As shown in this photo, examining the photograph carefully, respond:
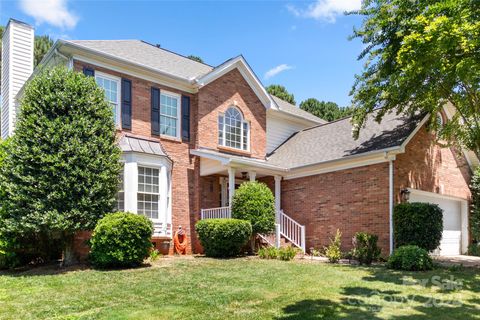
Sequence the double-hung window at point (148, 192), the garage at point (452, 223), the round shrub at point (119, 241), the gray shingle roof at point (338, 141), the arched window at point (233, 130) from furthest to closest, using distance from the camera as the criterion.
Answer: the arched window at point (233, 130) < the garage at point (452, 223) < the gray shingle roof at point (338, 141) < the double-hung window at point (148, 192) < the round shrub at point (119, 241)

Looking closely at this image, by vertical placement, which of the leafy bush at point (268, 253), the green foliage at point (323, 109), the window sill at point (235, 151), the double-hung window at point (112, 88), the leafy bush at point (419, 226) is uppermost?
the green foliage at point (323, 109)

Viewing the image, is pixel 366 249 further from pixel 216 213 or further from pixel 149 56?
pixel 149 56

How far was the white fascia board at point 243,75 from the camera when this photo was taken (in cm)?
1556

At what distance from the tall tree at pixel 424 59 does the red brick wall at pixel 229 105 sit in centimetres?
487

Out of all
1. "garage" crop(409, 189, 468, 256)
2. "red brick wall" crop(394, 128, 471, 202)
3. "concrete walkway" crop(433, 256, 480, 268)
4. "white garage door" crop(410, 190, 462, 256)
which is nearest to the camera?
"concrete walkway" crop(433, 256, 480, 268)

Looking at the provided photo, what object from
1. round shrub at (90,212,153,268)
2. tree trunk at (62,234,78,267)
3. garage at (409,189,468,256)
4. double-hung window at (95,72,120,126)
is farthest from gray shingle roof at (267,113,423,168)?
tree trunk at (62,234,78,267)

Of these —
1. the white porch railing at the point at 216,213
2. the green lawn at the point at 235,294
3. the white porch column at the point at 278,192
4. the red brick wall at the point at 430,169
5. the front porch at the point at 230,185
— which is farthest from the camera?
the white porch column at the point at 278,192

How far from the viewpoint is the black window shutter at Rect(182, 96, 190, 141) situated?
1512 cm

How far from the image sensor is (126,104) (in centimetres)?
1367

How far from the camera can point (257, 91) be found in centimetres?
1756

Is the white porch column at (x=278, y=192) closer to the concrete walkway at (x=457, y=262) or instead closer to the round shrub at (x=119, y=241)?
the concrete walkway at (x=457, y=262)

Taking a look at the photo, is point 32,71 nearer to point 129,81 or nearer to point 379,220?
point 129,81

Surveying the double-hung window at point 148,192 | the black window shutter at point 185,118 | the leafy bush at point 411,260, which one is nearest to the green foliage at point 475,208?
the leafy bush at point 411,260

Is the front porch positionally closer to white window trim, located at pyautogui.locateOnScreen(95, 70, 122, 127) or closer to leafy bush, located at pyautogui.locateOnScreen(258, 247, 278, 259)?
leafy bush, located at pyautogui.locateOnScreen(258, 247, 278, 259)
